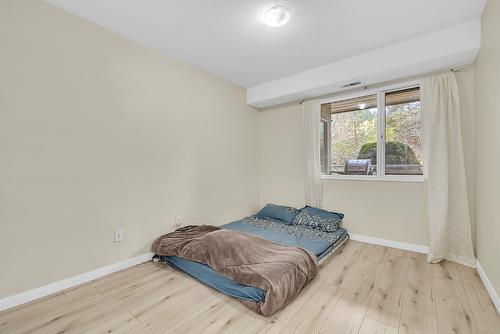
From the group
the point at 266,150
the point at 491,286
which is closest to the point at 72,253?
the point at 266,150

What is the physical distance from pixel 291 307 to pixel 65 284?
196 cm

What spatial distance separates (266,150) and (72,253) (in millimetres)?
3122

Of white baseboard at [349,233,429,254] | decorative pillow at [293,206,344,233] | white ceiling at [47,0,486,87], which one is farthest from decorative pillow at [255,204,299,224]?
white ceiling at [47,0,486,87]

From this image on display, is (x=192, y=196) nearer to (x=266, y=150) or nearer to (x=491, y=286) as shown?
(x=266, y=150)

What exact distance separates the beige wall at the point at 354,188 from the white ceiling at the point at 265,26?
3.24ft

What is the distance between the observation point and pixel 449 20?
7.02 feet

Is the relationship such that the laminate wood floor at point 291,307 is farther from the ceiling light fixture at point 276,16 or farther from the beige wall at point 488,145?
the ceiling light fixture at point 276,16

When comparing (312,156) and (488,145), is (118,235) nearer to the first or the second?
(312,156)

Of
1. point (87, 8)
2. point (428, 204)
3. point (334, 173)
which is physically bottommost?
point (428, 204)

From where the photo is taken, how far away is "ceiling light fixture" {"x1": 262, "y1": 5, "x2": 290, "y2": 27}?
1.96 m

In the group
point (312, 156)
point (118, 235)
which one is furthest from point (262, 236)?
point (118, 235)

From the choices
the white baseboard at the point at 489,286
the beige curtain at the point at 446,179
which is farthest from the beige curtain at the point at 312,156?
the white baseboard at the point at 489,286

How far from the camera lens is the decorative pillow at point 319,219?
122 inches

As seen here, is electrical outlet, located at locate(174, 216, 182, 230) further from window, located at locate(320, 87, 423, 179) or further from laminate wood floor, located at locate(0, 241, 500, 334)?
window, located at locate(320, 87, 423, 179)
